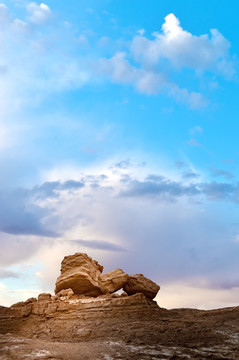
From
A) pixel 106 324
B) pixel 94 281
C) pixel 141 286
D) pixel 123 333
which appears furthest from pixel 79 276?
pixel 123 333

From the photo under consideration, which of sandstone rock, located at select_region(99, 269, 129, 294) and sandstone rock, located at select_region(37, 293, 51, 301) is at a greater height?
sandstone rock, located at select_region(99, 269, 129, 294)

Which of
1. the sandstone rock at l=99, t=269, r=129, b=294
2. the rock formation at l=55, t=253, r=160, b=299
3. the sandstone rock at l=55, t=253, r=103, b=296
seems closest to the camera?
the sandstone rock at l=55, t=253, r=103, b=296

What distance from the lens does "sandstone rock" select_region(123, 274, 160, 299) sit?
36969 millimetres

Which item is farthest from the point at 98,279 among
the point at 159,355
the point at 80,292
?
the point at 159,355

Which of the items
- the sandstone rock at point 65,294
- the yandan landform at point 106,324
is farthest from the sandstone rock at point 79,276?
the sandstone rock at point 65,294

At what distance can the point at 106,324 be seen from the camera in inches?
1118

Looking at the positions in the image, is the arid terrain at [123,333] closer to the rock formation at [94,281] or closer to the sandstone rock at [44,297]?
the sandstone rock at [44,297]

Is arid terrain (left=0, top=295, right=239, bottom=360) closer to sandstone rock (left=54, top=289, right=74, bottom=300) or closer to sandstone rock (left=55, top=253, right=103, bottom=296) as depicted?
sandstone rock (left=54, top=289, right=74, bottom=300)

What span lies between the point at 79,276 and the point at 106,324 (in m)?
8.47

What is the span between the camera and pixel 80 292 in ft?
121

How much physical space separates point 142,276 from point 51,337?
12635 millimetres

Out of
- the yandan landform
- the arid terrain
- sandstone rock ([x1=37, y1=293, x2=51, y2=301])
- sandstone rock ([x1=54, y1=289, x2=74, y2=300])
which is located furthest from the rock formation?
the arid terrain

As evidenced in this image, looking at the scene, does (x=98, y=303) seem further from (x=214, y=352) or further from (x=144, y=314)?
(x=214, y=352)

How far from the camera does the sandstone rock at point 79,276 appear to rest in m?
36.2
